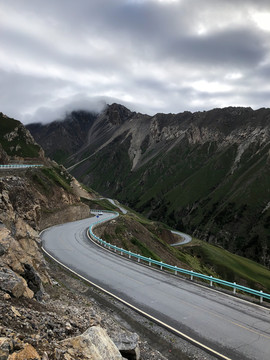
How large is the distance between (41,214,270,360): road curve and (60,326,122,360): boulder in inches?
268

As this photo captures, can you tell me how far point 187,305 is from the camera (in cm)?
1866

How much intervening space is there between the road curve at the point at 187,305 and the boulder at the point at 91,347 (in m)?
6.81

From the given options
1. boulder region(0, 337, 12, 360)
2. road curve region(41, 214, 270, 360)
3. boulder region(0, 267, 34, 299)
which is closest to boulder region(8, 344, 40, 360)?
boulder region(0, 337, 12, 360)

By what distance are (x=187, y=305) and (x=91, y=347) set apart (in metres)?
12.3

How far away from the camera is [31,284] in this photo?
13742mm

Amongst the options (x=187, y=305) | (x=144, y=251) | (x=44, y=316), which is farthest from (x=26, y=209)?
(x=44, y=316)

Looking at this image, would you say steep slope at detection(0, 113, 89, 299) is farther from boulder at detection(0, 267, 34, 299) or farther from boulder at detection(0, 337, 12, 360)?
boulder at detection(0, 337, 12, 360)

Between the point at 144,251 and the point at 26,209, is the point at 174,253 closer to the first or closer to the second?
the point at 144,251

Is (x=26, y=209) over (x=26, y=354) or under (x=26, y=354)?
A: under

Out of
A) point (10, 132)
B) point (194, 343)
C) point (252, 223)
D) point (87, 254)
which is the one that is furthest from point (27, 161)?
point (252, 223)

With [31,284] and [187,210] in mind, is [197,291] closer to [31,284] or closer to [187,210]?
[31,284]

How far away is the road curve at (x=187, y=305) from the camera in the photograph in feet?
45.4

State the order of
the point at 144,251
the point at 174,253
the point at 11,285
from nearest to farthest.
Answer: the point at 11,285, the point at 144,251, the point at 174,253

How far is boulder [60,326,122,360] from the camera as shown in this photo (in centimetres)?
739
